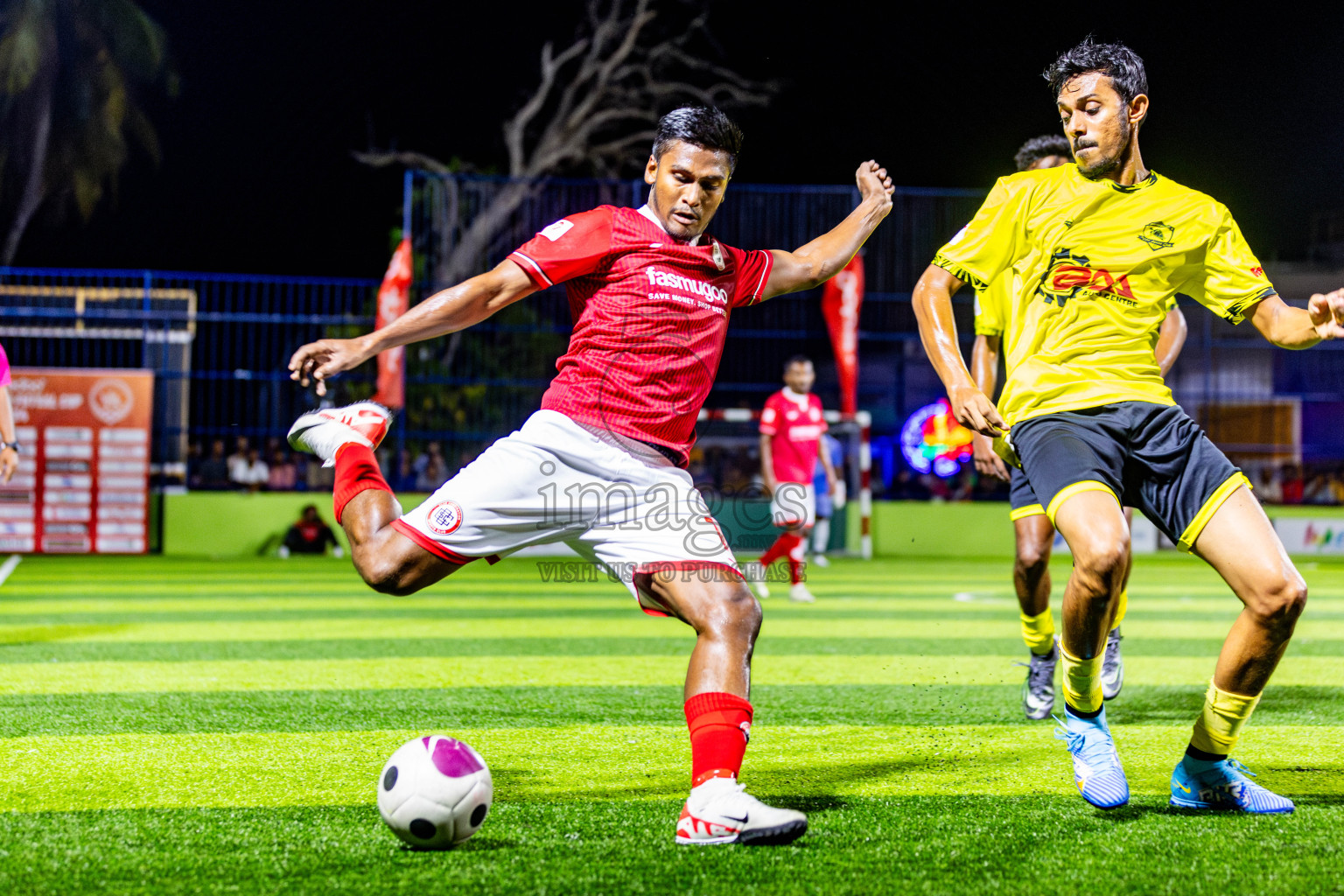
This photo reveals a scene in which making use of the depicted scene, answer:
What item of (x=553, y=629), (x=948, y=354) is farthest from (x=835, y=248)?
→ (x=553, y=629)

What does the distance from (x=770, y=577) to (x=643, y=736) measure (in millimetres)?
9195

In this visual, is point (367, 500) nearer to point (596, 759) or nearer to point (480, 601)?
point (596, 759)

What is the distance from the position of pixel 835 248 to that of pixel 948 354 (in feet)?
1.61

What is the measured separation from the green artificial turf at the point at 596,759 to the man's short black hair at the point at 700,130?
75.1 inches

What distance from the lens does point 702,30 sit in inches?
940

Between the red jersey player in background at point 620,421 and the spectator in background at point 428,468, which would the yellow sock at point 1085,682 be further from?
the spectator in background at point 428,468

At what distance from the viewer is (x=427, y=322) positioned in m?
3.26

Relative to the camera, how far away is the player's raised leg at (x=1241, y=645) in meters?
3.21

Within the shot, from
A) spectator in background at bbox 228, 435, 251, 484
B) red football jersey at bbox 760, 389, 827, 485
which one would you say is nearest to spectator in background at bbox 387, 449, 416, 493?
spectator in background at bbox 228, 435, 251, 484

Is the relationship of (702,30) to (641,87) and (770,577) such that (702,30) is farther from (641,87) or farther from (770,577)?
(770,577)

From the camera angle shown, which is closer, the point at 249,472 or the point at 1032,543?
the point at 1032,543

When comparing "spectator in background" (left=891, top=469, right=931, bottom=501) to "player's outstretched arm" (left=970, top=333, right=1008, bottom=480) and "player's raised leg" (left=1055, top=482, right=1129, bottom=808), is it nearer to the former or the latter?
"player's outstretched arm" (left=970, top=333, right=1008, bottom=480)

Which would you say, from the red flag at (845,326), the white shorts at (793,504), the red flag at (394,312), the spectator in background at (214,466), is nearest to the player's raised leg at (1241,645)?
the white shorts at (793,504)

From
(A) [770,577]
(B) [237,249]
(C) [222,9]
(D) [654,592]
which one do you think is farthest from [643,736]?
(B) [237,249]
